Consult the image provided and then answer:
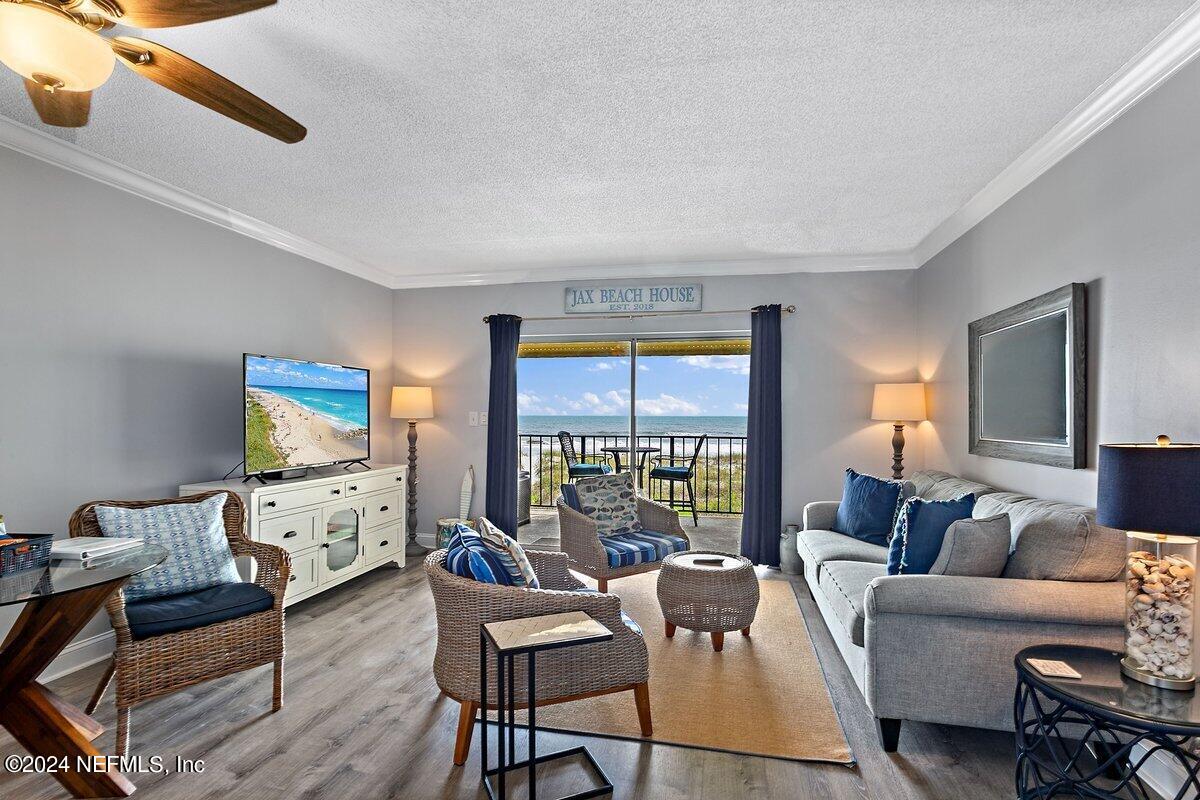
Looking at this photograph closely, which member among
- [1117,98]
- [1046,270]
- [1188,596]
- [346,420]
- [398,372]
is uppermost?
[1117,98]

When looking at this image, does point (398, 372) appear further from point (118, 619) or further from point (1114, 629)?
A: point (1114, 629)

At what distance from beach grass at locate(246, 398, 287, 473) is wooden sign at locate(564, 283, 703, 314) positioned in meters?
2.64

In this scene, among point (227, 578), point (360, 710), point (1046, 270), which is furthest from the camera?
point (1046, 270)

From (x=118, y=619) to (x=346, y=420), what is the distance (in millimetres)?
2437

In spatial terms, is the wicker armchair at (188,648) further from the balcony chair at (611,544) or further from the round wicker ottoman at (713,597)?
the round wicker ottoman at (713,597)

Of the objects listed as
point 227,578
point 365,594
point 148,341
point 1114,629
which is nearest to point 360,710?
point 227,578

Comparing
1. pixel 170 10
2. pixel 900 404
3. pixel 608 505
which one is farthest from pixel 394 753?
pixel 900 404

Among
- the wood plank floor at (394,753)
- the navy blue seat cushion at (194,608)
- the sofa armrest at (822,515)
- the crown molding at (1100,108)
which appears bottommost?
the wood plank floor at (394,753)

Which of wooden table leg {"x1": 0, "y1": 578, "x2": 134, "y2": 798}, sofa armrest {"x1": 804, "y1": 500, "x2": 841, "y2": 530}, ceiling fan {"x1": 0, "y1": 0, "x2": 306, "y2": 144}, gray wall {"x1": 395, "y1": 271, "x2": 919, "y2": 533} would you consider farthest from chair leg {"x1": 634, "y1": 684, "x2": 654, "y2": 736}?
gray wall {"x1": 395, "y1": 271, "x2": 919, "y2": 533}

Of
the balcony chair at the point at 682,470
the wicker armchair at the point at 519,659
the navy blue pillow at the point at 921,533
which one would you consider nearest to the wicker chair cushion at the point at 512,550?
the wicker armchair at the point at 519,659

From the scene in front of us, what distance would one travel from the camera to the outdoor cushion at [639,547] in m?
3.85

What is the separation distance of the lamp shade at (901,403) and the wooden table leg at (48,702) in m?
4.59

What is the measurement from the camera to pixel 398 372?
5945 millimetres

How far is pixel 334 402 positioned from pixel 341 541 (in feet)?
3.30
